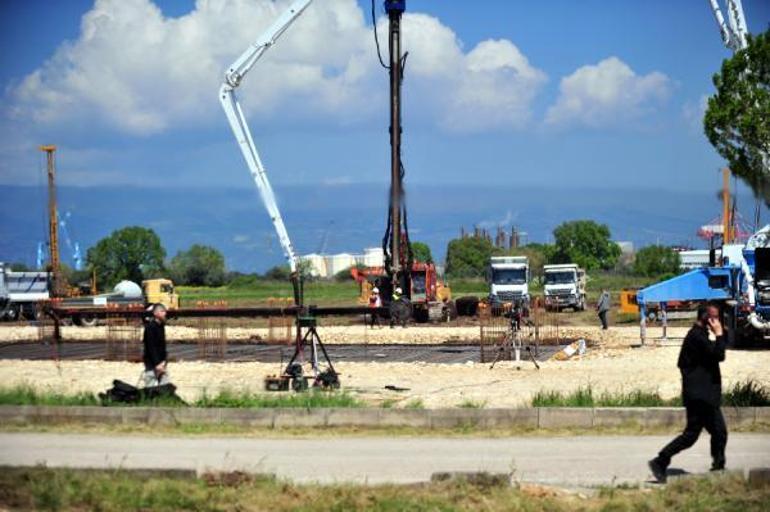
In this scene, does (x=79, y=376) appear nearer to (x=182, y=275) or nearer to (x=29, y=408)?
(x=29, y=408)

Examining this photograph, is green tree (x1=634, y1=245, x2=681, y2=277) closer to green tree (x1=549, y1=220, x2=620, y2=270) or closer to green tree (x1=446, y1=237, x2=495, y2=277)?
green tree (x1=549, y1=220, x2=620, y2=270)

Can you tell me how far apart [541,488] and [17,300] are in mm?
60751

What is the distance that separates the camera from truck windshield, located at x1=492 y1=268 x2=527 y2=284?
205 feet

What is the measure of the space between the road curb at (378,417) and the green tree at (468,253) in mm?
126342

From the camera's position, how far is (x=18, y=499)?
40.0 feet

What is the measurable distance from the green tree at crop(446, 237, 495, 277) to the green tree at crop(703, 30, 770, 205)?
11425 centimetres

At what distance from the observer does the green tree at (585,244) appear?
150375 mm

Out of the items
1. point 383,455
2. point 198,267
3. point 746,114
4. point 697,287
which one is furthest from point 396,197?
point 198,267

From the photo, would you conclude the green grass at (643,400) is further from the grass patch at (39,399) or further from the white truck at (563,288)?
the white truck at (563,288)

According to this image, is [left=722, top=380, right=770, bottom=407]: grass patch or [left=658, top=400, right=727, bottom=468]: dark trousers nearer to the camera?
[left=658, top=400, right=727, bottom=468]: dark trousers

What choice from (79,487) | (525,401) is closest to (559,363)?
(525,401)

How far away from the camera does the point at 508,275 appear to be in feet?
206

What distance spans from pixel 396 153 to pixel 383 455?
43017 mm

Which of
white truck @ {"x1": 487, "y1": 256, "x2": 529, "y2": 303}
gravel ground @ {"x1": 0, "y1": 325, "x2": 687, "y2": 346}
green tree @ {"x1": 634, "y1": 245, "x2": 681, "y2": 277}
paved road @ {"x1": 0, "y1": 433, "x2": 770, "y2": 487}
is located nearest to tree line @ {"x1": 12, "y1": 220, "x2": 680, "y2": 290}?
green tree @ {"x1": 634, "y1": 245, "x2": 681, "y2": 277}
